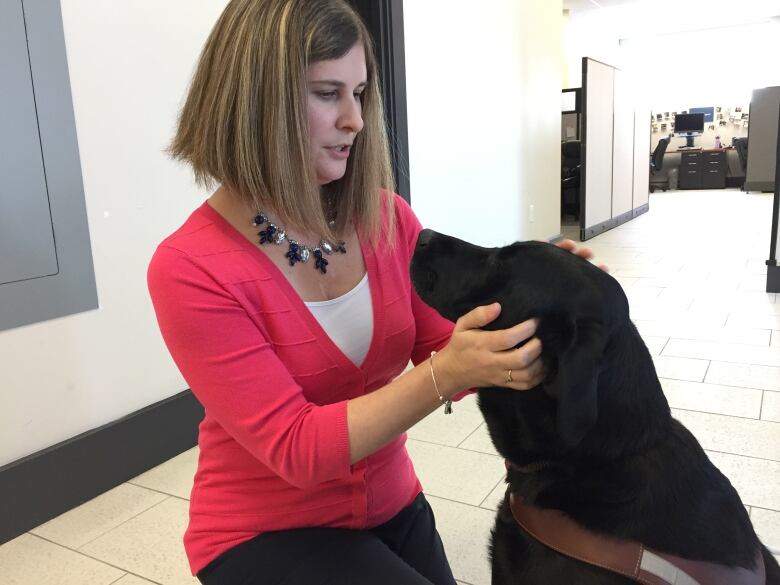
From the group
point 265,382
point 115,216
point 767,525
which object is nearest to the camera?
point 265,382

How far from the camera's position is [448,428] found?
2.48 m

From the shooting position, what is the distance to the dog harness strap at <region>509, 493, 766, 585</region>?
88cm

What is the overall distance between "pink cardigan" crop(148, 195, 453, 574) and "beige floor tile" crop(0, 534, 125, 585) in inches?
28.3

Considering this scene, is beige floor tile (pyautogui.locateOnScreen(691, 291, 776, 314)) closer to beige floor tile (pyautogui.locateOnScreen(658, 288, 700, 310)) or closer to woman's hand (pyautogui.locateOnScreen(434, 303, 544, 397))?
beige floor tile (pyautogui.locateOnScreen(658, 288, 700, 310))

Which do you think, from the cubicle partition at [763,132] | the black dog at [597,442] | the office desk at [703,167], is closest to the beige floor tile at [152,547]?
the black dog at [597,442]

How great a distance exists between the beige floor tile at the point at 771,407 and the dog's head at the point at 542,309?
181 cm

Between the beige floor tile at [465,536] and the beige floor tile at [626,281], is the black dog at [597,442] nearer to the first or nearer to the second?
the beige floor tile at [465,536]

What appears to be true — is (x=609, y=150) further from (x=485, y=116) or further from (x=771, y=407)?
(x=771, y=407)

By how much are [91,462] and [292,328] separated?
1287 mm

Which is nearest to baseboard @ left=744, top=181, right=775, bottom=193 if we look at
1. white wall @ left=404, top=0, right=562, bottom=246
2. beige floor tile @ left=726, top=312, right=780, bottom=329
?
white wall @ left=404, top=0, right=562, bottom=246

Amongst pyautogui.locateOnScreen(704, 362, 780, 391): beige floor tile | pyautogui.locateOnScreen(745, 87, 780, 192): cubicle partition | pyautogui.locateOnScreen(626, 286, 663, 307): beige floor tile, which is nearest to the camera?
pyautogui.locateOnScreen(704, 362, 780, 391): beige floor tile

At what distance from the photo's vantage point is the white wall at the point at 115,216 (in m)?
1.89

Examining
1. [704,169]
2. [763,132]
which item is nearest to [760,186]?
[763,132]

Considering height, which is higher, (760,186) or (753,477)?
(760,186)
